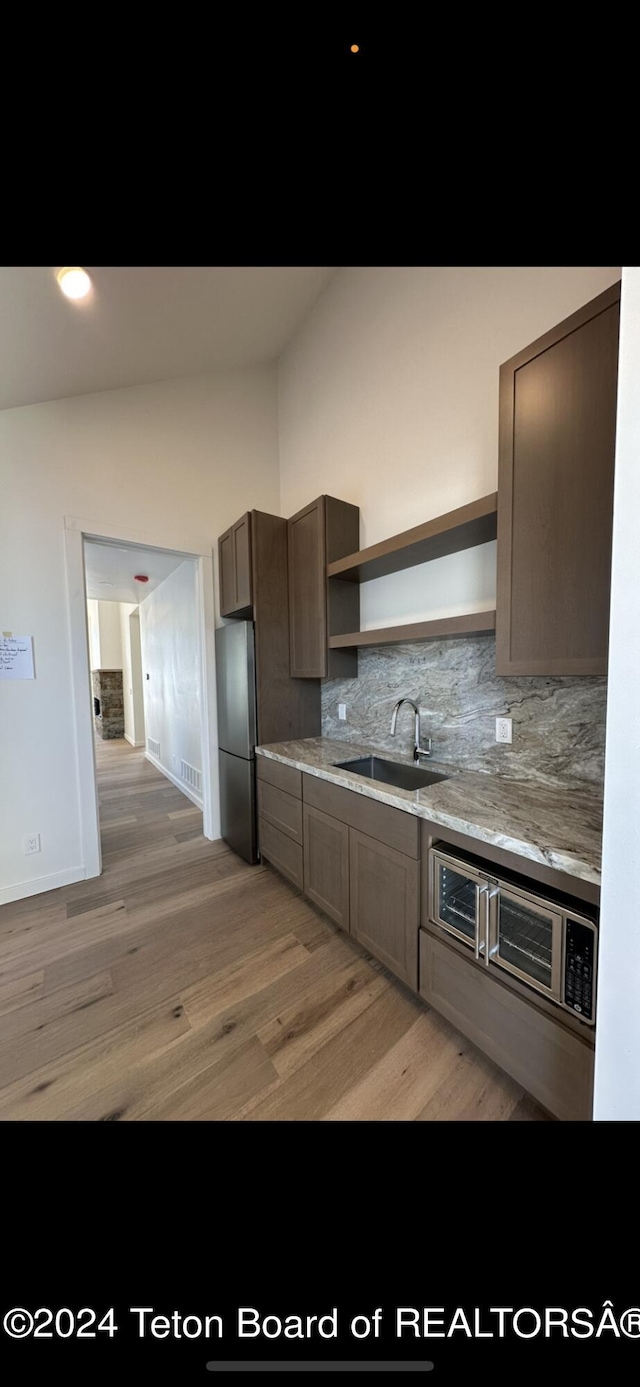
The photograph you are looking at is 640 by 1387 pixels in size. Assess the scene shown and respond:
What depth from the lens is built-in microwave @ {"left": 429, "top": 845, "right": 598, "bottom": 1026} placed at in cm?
94

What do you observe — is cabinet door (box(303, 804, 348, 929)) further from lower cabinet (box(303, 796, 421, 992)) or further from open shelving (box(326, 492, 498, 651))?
open shelving (box(326, 492, 498, 651))

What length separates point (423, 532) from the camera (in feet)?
5.38

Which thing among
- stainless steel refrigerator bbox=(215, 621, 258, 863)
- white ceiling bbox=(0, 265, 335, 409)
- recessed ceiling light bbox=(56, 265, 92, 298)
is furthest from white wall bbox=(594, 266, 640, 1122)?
stainless steel refrigerator bbox=(215, 621, 258, 863)

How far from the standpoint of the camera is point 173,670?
4473 mm

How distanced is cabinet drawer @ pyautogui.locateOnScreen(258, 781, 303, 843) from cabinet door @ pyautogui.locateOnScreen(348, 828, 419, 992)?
18.1 inches

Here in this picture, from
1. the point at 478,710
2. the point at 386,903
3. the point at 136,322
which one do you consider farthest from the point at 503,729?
the point at 136,322

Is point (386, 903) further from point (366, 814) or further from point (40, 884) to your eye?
point (40, 884)

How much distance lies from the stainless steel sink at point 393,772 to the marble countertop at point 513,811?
0.06m

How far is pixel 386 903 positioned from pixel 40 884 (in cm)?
214

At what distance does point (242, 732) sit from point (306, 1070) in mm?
1701

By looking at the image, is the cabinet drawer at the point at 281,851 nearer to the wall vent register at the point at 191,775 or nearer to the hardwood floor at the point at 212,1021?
the hardwood floor at the point at 212,1021

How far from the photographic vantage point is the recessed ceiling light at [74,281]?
4.56 ft

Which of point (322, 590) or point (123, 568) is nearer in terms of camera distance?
point (322, 590)
